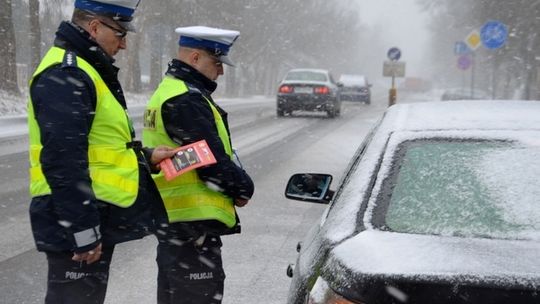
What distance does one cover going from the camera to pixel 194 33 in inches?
126

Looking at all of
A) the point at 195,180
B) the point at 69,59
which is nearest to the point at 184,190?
the point at 195,180

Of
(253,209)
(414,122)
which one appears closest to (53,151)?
(414,122)

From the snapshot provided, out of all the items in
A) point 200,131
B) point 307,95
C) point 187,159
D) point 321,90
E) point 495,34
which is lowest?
point 307,95

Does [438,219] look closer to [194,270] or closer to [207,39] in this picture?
[194,270]

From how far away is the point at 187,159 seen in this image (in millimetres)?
2979

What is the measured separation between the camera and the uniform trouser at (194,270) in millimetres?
3150

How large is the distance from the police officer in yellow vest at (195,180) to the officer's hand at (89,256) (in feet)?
1.56

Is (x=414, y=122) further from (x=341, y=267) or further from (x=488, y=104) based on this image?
(x=341, y=267)

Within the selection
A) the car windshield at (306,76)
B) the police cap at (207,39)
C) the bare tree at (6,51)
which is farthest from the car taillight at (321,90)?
the police cap at (207,39)

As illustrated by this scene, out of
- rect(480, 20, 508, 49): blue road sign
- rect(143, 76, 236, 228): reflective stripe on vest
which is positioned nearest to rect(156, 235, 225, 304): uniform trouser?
rect(143, 76, 236, 228): reflective stripe on vest

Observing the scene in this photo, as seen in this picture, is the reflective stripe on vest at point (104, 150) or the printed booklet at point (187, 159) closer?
the reflective stripe on vest at point (104, 150)

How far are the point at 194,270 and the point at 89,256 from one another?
1.95 feet

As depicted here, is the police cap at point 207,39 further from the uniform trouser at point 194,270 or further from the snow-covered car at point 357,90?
the snow-covered car at point 357,90

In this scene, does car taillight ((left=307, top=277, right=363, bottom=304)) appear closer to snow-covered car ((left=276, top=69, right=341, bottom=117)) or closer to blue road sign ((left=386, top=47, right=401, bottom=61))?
snow-covered car ((left=276, top=69, right=341, bottom=117))
